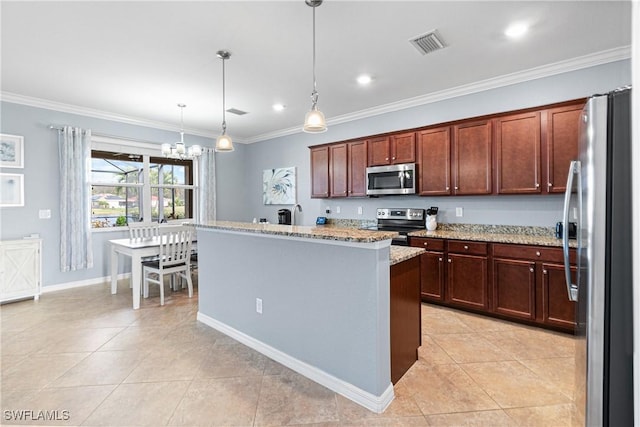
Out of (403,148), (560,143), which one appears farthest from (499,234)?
(403,148)

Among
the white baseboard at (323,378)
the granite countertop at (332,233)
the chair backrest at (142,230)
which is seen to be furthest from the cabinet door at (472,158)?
the chair backrest at (142,230)

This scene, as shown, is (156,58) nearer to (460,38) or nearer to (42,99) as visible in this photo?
(42,99)

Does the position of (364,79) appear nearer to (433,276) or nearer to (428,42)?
(428,42)

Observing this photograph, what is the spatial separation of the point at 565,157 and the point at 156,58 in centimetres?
415

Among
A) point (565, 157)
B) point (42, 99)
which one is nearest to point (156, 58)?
point (42, 99)

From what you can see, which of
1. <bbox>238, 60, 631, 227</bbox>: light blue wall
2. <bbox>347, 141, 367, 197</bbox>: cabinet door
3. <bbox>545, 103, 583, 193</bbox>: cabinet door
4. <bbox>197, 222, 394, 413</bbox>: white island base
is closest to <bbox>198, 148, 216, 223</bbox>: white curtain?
<bbox>238, 60, 631, 227</bbox>: light blue wall

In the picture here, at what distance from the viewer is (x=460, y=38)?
2.67 meters

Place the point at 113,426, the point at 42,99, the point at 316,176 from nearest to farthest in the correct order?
the point at 113,426
the point at 42,99
the point at 316,176

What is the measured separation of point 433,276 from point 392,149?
1.79 m

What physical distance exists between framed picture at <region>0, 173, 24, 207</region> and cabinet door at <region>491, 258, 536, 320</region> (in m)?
5.94

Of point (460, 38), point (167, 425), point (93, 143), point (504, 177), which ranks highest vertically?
point (460, 38)

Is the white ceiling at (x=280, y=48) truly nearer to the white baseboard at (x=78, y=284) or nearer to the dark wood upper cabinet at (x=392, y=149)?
the dark wood upper cabinet at (x=392, y=149)

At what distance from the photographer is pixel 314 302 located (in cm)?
216

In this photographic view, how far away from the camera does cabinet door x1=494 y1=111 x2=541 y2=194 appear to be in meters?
3.18
